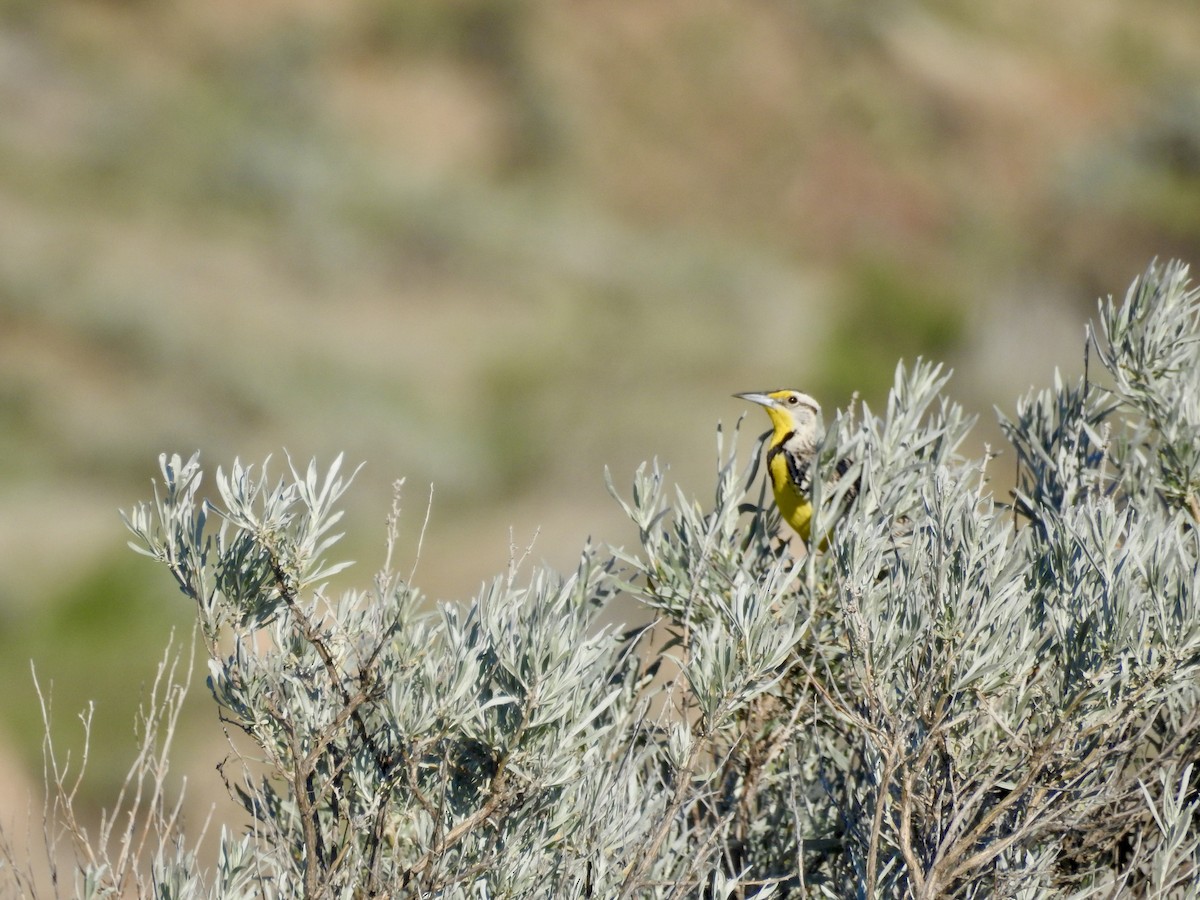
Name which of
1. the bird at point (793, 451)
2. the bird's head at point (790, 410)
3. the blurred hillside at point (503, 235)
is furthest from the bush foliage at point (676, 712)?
the blurred hillside at point (503, 235)

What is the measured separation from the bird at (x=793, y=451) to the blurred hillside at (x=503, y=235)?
351 inches

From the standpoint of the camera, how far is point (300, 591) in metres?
2.27

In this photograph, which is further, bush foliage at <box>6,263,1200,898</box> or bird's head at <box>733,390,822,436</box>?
bird's head at <box>733,390,822,436</box>

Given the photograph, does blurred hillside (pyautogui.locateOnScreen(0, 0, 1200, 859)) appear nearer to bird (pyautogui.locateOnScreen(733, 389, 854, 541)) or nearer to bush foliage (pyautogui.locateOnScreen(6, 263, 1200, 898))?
bird (pyautogui.locateOnScreen(733, 389, 854, 541))

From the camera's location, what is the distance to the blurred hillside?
20281 mm

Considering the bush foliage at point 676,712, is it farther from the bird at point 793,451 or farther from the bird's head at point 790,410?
the bird's head at point 790,410

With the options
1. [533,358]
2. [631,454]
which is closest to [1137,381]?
[631,454]

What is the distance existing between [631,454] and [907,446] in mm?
18235

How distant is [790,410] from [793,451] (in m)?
0.40

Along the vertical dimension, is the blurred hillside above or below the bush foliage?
above

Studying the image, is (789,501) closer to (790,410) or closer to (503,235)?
(790,410)

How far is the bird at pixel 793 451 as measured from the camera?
3.25 meters

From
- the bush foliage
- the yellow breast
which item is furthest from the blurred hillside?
the bush foliage

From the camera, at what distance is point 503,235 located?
1214 inches
